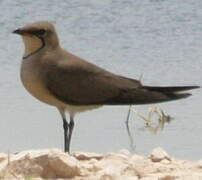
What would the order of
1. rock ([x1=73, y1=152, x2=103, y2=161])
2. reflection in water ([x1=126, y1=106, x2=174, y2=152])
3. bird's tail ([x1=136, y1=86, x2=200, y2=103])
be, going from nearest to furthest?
rock ([x1=73, y1=152, x2=103, y2=161]) → bird's tail ([x1=136, y1=86, x2=200, y2=103]) → reflection in water ([x1=126, y1=106, x2=174, y2=152])

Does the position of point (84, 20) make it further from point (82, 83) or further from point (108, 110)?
point (82, 83)

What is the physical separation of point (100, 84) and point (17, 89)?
286 centimetres

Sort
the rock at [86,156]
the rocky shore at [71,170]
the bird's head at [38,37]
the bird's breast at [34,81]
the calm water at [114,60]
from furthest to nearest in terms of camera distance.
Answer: the calm water at [114,60]
the bird's head at [38,37]
the bird's breast at [34,81]
the rock at [86,156]
the rocky shore at [71,170]

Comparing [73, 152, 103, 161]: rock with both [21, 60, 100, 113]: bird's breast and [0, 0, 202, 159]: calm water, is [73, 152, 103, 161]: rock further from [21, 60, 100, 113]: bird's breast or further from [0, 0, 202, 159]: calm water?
[0, 0, 202, 159]: calm water

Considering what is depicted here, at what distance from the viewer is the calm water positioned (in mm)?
10500

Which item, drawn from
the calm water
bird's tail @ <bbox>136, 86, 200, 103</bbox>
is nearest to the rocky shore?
bird's tail @ <bbox>136, 86, 200, 103</bbox>

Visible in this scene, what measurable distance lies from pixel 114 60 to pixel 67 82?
4.44m

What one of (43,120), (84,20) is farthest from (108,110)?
(84,20)

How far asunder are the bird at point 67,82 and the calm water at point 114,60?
61cm

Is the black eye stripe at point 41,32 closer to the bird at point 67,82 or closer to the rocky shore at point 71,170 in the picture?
the bird at point 67,82

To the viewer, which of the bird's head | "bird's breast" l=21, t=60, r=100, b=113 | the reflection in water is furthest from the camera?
the reflection in water

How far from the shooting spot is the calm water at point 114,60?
10.5m

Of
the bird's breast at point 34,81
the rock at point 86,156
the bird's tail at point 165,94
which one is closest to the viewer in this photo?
the rock at point 86,156

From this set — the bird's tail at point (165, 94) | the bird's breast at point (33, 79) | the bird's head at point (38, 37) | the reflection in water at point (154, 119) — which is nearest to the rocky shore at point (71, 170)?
the bird's breast at point (33, 79)
